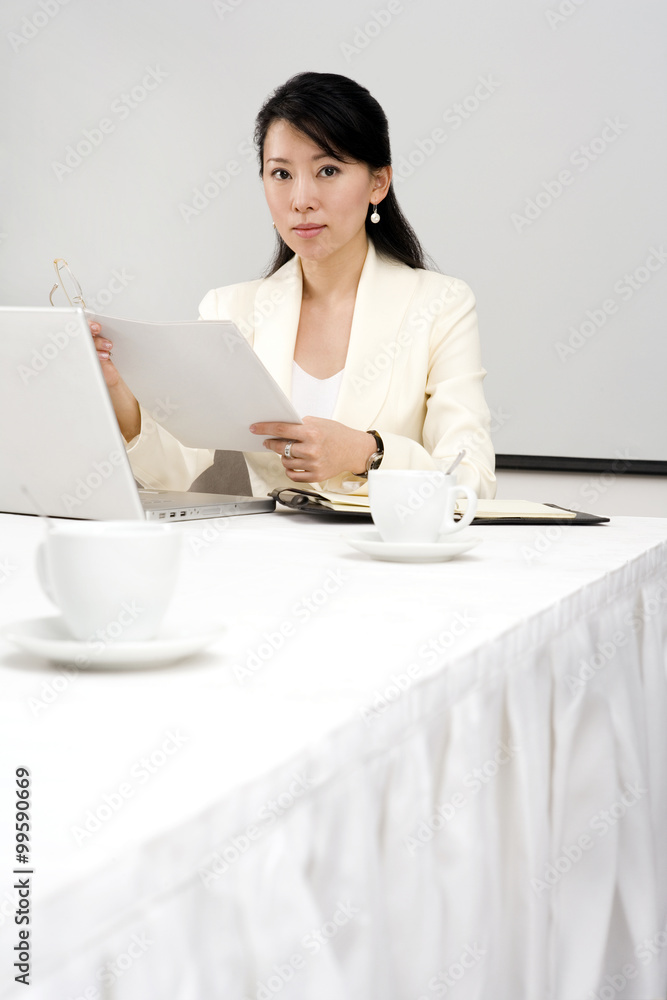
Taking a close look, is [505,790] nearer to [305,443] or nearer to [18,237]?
[305,443]

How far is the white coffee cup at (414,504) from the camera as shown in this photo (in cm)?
80

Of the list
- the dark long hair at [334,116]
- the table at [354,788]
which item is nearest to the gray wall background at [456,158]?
the dark long hair at [334,116]

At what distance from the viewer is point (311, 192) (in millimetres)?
1625

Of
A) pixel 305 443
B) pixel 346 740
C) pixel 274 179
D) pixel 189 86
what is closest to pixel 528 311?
pixel 274 179

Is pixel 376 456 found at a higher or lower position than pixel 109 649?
higher

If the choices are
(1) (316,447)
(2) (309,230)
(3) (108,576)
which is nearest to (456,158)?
(2) (309,230)

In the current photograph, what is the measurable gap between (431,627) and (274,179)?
1346mm

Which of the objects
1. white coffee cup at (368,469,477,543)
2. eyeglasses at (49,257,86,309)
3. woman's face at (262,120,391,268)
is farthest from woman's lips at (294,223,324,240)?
white coffee cup at (368,469,477,543)

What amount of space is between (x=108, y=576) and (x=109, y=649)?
3 cm

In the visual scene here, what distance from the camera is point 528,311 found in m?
2.52

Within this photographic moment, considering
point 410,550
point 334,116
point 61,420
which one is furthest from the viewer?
point 334,116

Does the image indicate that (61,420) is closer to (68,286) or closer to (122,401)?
(122,401)

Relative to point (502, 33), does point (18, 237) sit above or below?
below

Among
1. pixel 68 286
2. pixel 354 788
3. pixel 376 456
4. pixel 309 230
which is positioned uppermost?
pixel 68 286
